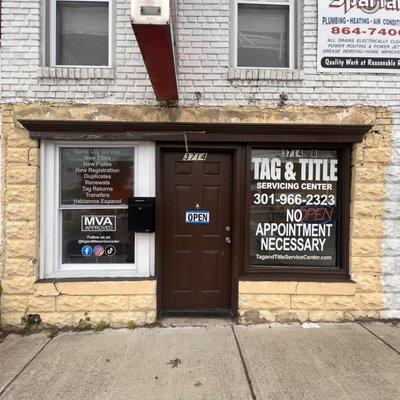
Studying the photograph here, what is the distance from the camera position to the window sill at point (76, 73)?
4922 millimetres

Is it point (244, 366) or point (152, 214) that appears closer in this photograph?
point (244, 366)

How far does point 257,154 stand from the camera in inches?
206

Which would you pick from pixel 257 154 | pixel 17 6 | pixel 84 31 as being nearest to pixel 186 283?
pixel 257 154

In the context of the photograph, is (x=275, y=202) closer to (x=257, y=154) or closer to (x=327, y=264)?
(x=257, y=154)

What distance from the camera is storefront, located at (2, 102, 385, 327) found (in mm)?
4957

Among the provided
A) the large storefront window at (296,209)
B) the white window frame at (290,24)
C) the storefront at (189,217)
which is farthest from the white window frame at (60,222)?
the white window frame at (290,24)

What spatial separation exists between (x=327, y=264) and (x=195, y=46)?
128 inches

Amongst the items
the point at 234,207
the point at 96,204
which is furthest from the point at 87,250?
the point at 234,207

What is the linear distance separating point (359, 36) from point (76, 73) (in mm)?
3518

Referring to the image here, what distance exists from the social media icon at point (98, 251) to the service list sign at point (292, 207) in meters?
1.93

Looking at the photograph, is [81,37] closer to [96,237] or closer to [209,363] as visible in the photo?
[96,237]

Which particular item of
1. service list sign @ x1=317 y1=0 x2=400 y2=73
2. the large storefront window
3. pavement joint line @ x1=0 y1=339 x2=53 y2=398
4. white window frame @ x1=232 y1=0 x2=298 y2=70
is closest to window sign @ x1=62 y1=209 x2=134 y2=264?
pavement joint line @ x1=0 y1=339 x2=53 y2=398

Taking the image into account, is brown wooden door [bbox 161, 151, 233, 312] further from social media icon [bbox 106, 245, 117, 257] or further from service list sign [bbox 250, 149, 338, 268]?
social media icon [bbox 106, 245, 117, 257]

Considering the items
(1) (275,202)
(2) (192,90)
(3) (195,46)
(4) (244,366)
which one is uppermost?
(3) (195,46)
